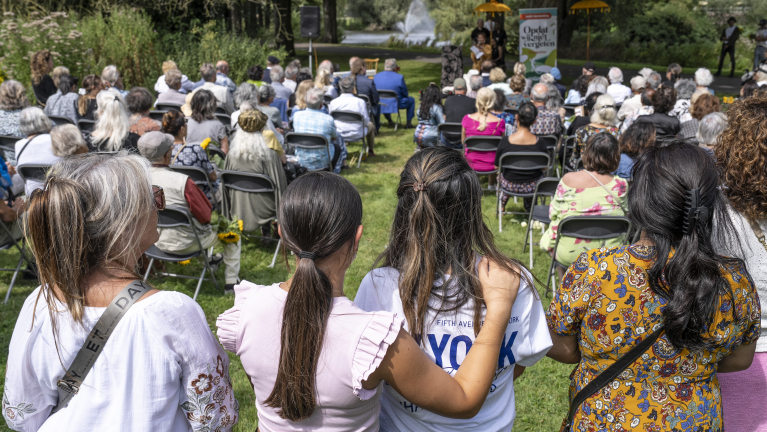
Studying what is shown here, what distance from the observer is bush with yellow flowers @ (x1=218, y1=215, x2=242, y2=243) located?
15.8 ft

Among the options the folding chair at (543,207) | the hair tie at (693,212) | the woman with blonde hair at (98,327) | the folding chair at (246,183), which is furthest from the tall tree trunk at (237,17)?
the hair tie at (693,212)

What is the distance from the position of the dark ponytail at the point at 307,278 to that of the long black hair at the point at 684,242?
0.93 metres

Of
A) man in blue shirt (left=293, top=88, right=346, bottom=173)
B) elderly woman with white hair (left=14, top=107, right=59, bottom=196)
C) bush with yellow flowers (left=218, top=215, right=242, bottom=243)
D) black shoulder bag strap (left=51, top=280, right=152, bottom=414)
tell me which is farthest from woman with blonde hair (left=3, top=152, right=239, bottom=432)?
man in blue shirt (left=293, top=88, right=346, bottom=173)

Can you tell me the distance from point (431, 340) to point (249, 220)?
4046 millimetres

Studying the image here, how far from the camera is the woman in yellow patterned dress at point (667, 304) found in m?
1.71

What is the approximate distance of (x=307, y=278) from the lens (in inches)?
59.6

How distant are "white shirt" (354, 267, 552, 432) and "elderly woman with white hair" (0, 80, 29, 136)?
20.9ft

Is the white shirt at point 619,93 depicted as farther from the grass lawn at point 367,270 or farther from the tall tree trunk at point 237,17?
the tall tree trunk at point 237,17

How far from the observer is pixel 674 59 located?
23734 millimetres

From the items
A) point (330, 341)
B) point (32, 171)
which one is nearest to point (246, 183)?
point (32, 171)

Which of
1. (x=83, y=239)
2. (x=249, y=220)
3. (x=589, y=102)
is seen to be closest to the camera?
(x=83, y=239)

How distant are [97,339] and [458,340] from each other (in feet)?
3.32

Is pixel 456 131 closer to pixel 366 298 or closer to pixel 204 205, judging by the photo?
pixel 204 205

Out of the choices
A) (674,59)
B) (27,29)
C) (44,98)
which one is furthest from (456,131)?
(674,59)
